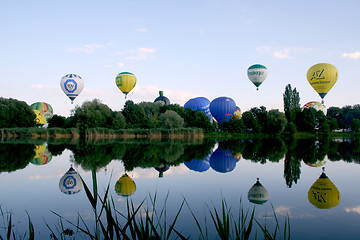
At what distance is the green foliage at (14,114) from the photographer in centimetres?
3694

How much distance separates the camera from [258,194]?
21.1 ft

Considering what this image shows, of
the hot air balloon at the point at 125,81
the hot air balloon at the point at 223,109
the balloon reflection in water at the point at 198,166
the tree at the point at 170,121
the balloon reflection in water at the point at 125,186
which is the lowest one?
the balloon reflection in water at the point at 125,186

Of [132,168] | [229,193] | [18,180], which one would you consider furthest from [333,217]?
[18,180]

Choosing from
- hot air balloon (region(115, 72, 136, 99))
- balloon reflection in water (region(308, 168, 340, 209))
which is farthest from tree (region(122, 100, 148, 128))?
balloon reflection in water (region(308, 168, 340, 209))

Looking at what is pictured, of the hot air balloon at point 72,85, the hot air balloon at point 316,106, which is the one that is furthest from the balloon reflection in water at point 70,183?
the hot air balloon at point 316,106

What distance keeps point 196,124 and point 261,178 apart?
34.0 m

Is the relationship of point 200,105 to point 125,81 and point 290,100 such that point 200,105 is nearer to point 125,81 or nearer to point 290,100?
point 290,100

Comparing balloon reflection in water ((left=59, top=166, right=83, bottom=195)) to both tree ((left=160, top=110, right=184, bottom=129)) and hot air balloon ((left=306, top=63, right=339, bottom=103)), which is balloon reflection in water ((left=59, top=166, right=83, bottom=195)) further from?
hot air balloon ((left=306, top=63, right=339, bottom=103))

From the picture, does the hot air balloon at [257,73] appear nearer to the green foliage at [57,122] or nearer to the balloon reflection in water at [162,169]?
the balloon reflection in water at [162,169]

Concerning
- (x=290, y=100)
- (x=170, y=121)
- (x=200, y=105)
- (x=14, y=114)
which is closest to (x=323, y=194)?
(x=170, y=121)

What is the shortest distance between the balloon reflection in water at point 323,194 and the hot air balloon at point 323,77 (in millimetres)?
22970

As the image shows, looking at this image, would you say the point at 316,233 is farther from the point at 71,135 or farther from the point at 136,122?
the point at 136,122

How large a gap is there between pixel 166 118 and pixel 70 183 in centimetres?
2760

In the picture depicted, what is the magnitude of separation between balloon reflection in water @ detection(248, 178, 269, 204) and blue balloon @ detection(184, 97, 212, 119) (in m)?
43.0
